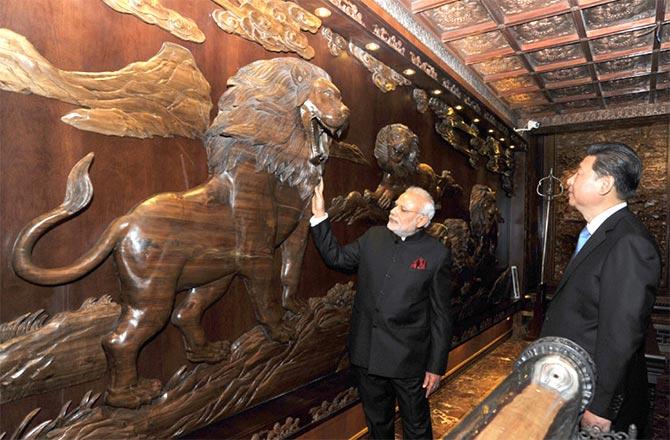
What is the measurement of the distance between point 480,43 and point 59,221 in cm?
378

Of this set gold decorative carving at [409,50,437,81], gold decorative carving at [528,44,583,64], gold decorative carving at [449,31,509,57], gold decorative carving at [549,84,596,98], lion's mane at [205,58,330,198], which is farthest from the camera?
gold decorative carving at [549,84,596,98]

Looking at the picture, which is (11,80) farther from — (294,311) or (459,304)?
(459,304)

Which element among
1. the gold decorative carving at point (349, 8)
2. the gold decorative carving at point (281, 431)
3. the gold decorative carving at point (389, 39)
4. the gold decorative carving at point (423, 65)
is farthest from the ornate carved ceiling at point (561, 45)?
the gold decorative carving at point (281, 431)

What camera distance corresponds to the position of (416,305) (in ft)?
6.42

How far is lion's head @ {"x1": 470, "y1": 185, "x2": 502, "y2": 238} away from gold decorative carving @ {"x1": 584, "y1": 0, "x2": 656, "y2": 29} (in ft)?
5.75

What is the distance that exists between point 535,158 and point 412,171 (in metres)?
4.58

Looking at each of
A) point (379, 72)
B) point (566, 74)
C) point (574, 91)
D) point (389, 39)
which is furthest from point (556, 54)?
point (379, 72)

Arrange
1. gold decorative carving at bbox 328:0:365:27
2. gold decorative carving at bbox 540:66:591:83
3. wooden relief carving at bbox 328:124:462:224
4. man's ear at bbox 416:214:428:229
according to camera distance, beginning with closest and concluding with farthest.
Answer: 1. man's ear at bbox 416:214:428:229
2. gold decorative carving at bbox 328:0:365:27
3. wooden relief carving at bbox 328:124:462:224
4. gold decorative carving at bbox 540:66:591:83

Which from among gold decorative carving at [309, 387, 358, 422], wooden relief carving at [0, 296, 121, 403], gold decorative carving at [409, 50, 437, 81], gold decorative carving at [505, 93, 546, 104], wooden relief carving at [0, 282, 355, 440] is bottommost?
gold decorative carving at [309, 387, 358, 422]

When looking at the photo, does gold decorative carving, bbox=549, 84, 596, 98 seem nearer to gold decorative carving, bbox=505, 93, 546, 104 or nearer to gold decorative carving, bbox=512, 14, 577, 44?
gold decorative carving, bbox=505, 93, 546, 104

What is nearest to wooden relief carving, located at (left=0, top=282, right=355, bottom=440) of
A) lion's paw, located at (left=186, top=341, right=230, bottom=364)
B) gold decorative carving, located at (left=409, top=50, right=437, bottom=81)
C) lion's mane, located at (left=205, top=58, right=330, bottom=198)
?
lion's paw, located at (left=186, top=341, right=230, bottom=364)

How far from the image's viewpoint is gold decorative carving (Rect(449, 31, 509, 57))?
362cm

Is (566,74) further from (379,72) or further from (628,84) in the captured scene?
(379,72)

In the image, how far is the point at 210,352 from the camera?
1.62 m
